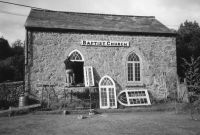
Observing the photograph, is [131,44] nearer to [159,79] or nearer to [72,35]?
[159,79]

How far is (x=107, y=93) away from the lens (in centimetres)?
1291

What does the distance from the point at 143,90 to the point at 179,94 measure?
8.39ft

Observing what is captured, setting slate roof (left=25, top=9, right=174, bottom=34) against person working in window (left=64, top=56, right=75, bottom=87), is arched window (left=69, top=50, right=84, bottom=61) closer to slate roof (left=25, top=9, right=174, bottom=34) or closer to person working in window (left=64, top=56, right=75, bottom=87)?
person working in window (left=64, top=56, right=75, bottom=87)

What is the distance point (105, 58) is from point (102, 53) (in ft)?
1.29

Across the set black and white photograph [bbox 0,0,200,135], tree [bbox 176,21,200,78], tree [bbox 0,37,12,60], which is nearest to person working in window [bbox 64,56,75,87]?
black and white photograph [bbox 0,0,200,135]

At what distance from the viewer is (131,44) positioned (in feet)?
47.1

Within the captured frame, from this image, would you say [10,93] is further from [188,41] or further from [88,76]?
[188,41]

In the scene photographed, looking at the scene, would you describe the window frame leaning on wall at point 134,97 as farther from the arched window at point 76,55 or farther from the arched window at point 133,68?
the arched window at point 76,55

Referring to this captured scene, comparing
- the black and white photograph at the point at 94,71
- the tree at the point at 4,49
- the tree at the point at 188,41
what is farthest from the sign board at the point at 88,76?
the tree at the point at 4,49

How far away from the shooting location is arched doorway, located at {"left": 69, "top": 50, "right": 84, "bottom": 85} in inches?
527

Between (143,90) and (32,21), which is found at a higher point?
(32,21)

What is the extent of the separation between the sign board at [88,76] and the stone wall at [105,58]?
1.30 ft

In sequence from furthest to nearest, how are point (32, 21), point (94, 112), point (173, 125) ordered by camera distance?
point (32, 21) < point (94, 112) < point (173, 125)

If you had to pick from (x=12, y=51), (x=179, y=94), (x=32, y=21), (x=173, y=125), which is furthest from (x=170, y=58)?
(x=12, y=51)
